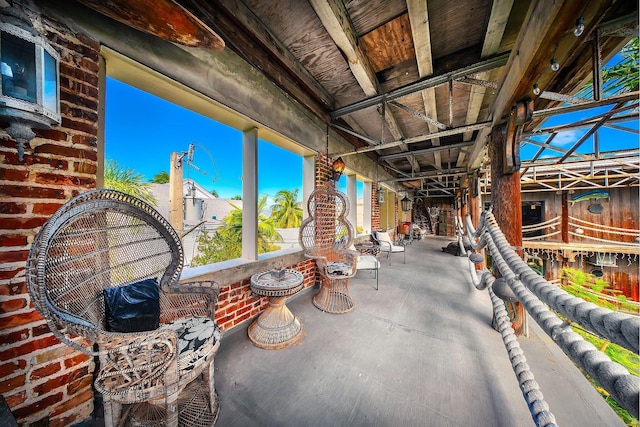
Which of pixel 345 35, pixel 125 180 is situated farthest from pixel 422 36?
pixel 125 180

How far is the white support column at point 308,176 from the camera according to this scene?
11.3 ft

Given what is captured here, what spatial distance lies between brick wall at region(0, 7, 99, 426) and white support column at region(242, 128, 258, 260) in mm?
1325

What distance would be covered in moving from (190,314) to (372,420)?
1.54 m

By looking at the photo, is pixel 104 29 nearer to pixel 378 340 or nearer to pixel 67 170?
pixel 67 170

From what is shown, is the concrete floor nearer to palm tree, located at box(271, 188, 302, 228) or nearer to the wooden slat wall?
palm tree, located at box(271, 188, 302, 228)

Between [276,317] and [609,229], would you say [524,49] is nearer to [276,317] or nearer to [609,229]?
[276,317]

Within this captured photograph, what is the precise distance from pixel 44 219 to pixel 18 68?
0.79m

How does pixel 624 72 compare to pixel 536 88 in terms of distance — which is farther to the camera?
pixel 624 72

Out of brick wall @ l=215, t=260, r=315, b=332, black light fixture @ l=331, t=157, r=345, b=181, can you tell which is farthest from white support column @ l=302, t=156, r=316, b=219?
brick wall @ l=215, t=260, r=315, b=332

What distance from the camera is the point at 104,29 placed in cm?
135

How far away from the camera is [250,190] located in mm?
2516

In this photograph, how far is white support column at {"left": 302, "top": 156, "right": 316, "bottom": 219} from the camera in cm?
346

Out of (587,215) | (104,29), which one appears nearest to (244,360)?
(104,29)

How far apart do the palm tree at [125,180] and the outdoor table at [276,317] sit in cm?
231
